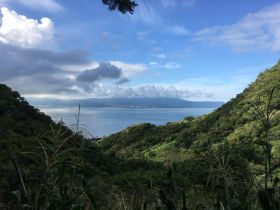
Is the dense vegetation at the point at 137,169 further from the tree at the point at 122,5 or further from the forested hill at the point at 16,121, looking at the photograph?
the tree at the point at 122,5

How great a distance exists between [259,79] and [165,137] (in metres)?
18.8

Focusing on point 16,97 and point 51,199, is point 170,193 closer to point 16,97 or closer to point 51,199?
point 51,199

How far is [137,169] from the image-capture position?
2712 centimetres

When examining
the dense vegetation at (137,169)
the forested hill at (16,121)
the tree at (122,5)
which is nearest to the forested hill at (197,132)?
the dense vegetation at (137,169)

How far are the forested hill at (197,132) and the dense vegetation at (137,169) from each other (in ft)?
1.51

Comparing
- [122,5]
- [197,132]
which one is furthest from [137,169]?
[197,132]

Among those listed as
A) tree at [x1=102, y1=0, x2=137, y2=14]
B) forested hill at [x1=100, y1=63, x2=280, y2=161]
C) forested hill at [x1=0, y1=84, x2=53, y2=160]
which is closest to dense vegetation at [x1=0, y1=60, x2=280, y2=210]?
forested hill at [x1=0, y1=84, x2=53, y2=160]

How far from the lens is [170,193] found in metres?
2.29

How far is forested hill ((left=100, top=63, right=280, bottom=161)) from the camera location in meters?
59.2

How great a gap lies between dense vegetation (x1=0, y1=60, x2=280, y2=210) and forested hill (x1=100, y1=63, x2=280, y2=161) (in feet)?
1.51

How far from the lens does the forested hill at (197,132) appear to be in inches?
2332

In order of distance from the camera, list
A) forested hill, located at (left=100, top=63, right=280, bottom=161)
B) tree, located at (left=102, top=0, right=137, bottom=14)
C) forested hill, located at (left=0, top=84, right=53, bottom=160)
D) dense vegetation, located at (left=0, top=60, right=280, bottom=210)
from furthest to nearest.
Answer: forested hill, located at (left=100, top=63, right=280, bottom=161) < forested hill, located at (left=0, top=84, right=53, bottom=160) < tree, located at (left=102, top=0, right=137, bottom=14) < dense vegetation, located at (left=0, top=60, right=280, bottom=210)

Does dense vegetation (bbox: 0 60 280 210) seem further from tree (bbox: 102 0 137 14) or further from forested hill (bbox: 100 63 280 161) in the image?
tree (bbox: 102 0 137 14)

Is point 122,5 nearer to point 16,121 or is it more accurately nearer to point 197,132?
point 16,121
